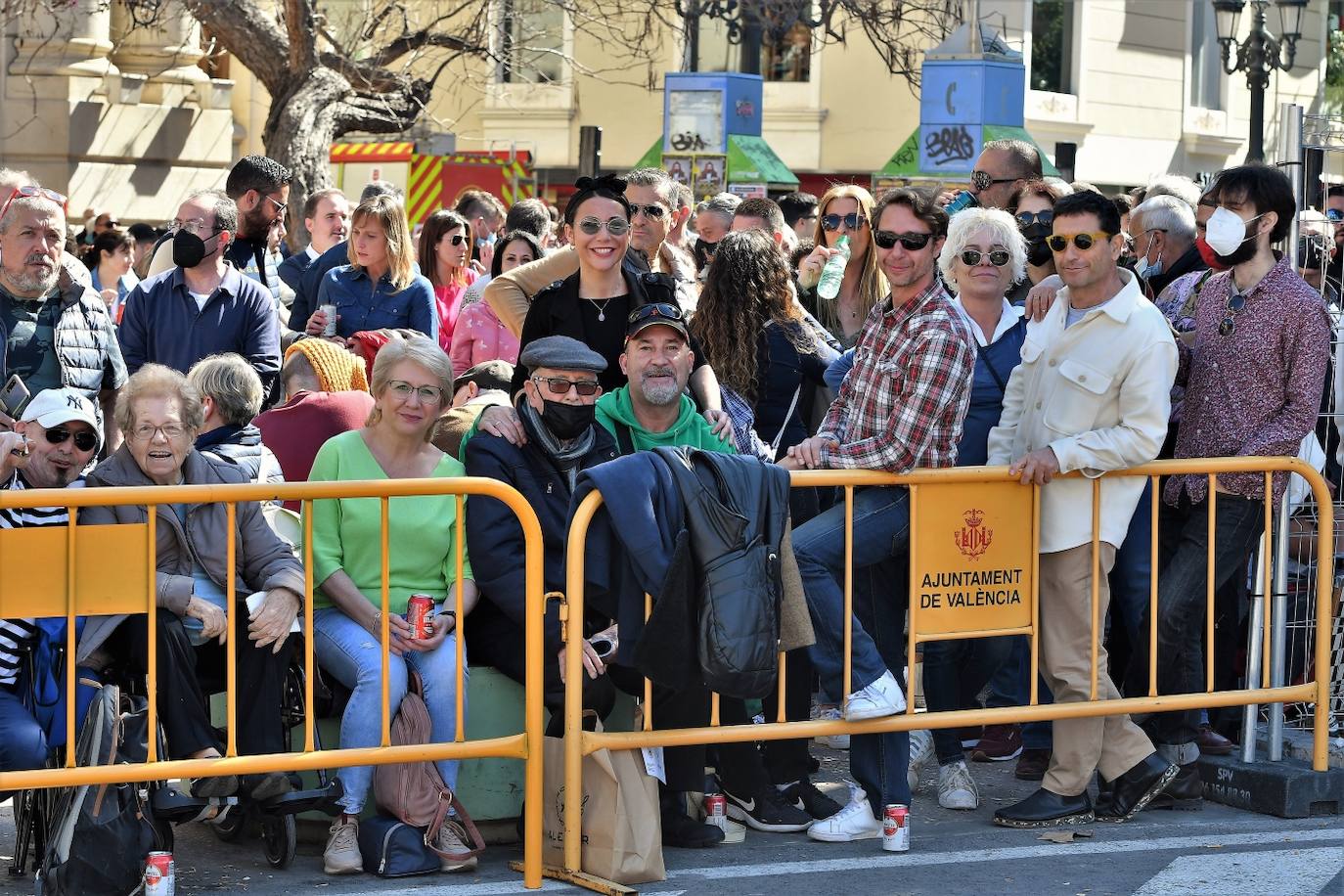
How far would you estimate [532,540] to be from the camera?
5797 mm

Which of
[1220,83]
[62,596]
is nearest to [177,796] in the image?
[62,596]

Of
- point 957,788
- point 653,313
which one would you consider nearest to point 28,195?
point 653,313

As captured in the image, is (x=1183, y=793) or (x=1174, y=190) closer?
(x=1183, y=793)

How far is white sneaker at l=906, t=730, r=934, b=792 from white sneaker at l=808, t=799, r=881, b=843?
70cm

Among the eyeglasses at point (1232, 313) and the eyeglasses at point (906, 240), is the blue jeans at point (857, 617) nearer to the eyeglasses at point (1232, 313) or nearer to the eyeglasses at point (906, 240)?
the eyeglasses at point (906, 240)

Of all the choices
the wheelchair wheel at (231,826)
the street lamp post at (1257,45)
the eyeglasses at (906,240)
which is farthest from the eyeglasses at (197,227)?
the street lamp post at (1257,45)

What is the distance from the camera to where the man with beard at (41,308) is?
7.39 metres

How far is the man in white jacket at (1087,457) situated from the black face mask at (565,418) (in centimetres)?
145

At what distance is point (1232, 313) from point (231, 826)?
3869 millimetres

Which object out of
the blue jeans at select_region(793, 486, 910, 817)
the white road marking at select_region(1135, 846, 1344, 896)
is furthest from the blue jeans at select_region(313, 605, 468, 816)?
the white road marking at select_region(1135, 846, 1344, 896)

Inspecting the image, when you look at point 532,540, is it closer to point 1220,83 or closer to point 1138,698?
point 1138,698

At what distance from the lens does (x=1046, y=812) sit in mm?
6605

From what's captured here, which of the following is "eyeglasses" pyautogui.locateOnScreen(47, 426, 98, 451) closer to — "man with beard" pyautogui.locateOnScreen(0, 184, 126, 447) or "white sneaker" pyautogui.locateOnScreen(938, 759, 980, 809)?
"man with beard" pyautogui.locateOnScreen(0, 184, 126, 447)

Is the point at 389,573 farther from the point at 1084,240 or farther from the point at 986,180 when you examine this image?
the point at 986,180
